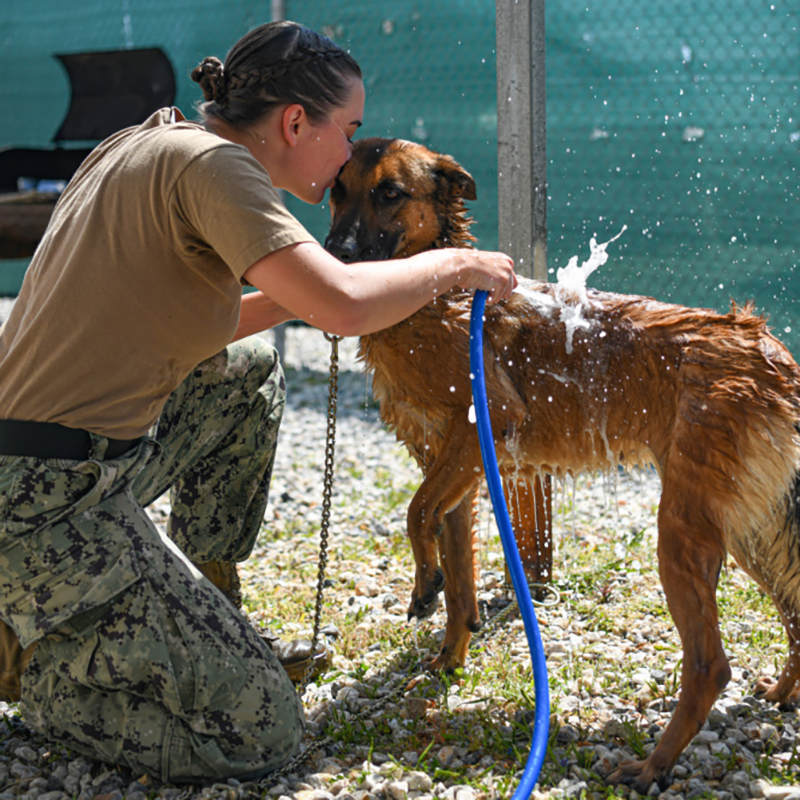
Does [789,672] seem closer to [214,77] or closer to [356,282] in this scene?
[356,282]

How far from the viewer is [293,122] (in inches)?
96.7

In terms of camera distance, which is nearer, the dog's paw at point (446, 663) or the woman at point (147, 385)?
the woman at point (147, 385)

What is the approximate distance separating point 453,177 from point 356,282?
127cm

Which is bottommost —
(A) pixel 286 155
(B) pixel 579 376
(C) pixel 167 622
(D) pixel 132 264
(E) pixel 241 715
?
(E) pixel 241 715

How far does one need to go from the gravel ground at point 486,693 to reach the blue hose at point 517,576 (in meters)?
0.19

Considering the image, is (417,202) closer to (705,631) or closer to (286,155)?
(286,155)

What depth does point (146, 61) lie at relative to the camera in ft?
26.3

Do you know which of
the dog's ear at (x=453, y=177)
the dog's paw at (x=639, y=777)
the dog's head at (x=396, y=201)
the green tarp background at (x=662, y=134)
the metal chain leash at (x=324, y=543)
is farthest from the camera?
the green tarp background at (x=662, y=134)

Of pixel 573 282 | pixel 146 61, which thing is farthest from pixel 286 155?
A: pixel 146 61

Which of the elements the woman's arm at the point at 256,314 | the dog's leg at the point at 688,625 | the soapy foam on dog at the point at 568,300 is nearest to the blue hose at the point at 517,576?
the dog's leg at the point at 688,625

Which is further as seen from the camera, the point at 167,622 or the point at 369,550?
the point at 369,550

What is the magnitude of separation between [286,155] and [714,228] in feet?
12.3

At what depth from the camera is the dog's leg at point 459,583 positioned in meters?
3.10

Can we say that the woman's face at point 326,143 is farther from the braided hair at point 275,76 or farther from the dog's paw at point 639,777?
the dog's paw at point 639,777
